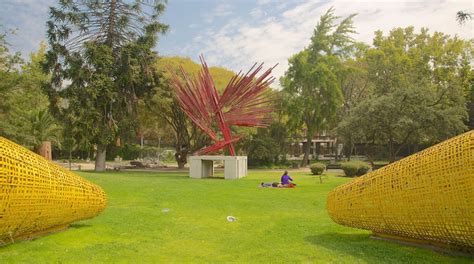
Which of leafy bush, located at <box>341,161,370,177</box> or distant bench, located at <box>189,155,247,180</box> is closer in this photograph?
distant bench, located at <box>189,155,247,180</box>

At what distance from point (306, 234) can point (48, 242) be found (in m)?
5.09

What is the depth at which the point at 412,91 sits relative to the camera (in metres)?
28.8

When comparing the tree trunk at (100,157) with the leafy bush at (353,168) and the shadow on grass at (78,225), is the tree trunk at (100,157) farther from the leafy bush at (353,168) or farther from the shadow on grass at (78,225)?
the shadow on grass at (78,225)

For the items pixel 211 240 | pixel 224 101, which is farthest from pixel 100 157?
pixel 211 240

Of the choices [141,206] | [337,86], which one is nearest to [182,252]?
[141,206]

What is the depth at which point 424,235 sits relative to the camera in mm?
6449

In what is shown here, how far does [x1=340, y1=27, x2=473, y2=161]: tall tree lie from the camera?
93.5 feet

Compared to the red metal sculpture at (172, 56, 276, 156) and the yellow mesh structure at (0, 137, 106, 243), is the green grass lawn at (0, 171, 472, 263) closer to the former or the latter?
the yellow mesh structure at (0, 137, 106, 243)

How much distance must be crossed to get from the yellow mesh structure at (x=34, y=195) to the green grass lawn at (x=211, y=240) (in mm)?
415

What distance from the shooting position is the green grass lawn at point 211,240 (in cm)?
659

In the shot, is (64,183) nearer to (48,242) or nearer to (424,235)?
(48,242)

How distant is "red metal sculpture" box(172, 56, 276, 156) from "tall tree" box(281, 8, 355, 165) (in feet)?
50.2

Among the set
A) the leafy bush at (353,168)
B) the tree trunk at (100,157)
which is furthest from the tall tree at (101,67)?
the leafy bush at (353,168)

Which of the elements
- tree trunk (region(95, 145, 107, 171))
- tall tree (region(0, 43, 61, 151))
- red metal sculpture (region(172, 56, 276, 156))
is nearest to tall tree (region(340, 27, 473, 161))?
red metal sculpture (region(172, 56, 276, 156))
